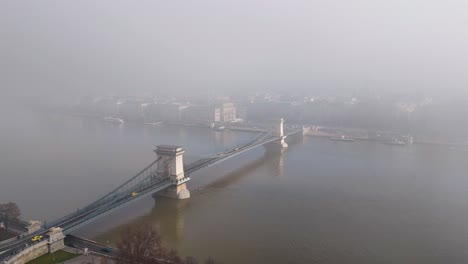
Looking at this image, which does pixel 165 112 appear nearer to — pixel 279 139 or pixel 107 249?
pixel 279 139

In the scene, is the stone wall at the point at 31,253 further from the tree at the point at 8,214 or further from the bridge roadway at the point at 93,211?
the tree at the point at 8,214

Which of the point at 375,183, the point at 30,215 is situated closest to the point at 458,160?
the point at 375,183

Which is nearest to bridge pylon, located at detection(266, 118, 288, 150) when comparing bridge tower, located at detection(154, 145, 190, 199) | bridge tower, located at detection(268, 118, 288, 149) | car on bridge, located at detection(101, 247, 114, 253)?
bridge tower, located at detection(268, 118, 288, 149)

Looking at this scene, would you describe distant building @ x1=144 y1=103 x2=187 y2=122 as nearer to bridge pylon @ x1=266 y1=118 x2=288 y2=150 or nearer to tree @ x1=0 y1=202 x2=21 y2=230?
bridge pylon @ x1=266 y1=118 x2=288 y2=150

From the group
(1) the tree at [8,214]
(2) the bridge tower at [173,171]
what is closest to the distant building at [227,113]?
(2) the bridge tower at [173,171]

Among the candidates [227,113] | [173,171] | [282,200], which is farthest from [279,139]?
[227,113]
